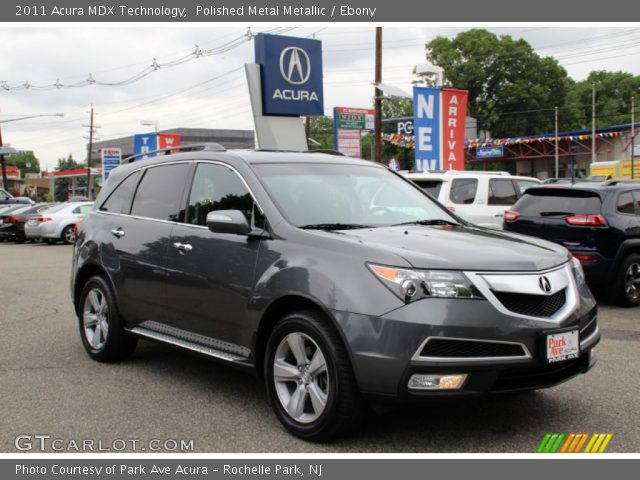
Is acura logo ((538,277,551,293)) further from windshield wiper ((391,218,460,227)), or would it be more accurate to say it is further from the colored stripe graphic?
windshield wiper ((391,218,460,227))

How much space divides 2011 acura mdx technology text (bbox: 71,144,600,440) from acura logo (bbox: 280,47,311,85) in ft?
31.6

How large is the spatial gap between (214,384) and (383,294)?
7.28 feet

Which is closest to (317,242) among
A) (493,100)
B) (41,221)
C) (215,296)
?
(215,296)

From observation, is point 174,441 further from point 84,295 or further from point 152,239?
point 84,295

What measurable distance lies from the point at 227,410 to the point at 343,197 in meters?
1.68

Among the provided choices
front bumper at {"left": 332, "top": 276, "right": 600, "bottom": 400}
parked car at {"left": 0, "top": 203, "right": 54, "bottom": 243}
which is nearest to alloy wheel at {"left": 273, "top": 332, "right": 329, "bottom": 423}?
front bumper at {"left": 332, "top": 276, "right": 600, "bottom": 400}

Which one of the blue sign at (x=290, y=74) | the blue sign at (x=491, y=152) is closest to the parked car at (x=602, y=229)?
the blue sign at (x=290, y=74)

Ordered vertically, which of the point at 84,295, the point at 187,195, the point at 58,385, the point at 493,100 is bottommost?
the point at 58,385

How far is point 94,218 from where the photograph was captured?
21.2ft

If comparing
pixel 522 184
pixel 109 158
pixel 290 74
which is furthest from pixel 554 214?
pixel 109 158

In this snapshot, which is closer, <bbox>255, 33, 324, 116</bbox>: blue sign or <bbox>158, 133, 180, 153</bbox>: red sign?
<bbox>255, 33, 324, 116</bbox>: blue sign

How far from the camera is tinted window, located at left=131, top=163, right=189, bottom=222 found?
5.52 m

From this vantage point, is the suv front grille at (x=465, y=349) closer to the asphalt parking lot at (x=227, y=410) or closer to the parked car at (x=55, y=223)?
the asphalt parking lot at (x=227, y=410)

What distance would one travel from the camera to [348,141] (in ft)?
111
